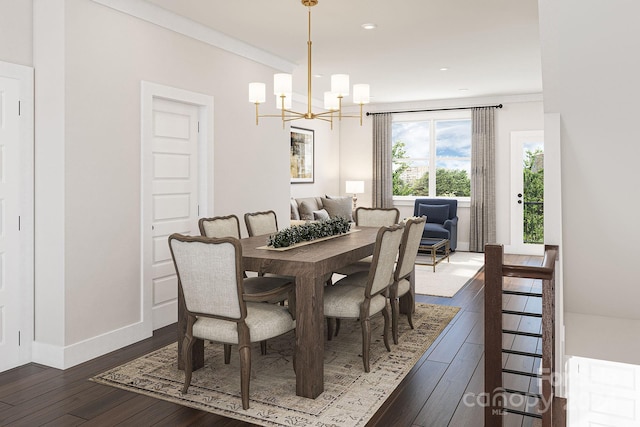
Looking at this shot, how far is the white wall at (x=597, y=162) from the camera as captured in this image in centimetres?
247

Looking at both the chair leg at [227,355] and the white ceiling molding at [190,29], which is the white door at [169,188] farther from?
the chair leg at [227,355]

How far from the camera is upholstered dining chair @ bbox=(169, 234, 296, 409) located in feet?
8.75

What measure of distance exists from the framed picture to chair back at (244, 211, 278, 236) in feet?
11.3

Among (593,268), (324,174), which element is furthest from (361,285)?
(324,174)

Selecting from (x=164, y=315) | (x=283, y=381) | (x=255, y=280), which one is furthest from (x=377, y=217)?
(x=283, y=381)

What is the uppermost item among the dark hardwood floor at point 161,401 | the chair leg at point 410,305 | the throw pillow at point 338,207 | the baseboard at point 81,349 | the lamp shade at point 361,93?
the lamp shade at point 361,93

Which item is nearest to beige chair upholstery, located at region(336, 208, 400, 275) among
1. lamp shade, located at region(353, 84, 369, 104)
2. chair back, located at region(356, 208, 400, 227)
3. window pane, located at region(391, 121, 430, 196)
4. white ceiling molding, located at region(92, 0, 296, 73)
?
chair back, located at region(356, 208, 400, 227)

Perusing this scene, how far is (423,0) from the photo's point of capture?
3.95 m

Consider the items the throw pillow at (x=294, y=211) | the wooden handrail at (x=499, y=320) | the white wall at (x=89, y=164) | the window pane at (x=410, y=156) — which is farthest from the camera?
the window pane at (x=410, y=156)

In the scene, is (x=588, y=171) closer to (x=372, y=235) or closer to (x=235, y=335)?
(x=372, y=235)

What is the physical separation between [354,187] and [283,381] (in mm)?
6306

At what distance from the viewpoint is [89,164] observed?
139 inches

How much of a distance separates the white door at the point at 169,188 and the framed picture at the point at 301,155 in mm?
3729

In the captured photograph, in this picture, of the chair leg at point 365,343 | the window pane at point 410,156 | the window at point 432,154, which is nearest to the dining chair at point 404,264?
the chair leg at point 365,343
